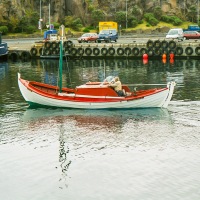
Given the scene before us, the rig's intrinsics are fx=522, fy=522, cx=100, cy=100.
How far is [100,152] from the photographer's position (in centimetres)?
3166

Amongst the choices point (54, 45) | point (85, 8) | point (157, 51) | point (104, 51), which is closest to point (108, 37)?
point (104, 51)

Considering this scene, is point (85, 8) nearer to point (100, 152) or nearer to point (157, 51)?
point (157, 51)

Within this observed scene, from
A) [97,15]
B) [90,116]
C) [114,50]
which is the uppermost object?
[97,15]

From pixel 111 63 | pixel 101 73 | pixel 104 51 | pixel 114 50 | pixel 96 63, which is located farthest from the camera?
pixel 104 51

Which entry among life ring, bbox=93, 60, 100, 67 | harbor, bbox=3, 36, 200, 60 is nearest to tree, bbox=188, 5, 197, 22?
harbor, bbox=3, 36, 200, 60

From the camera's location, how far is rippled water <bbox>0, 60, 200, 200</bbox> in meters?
26.0

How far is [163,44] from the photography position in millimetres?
87875

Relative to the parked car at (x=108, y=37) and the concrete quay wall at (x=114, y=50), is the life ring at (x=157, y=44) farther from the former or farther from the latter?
→ the parked car at (x=108, y=37)

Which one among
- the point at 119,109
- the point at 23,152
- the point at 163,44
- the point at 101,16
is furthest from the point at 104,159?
the point at 101,16

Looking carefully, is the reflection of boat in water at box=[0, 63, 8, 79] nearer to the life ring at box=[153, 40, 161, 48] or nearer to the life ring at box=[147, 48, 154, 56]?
the life ring at box=[147, 48, 154, 56]

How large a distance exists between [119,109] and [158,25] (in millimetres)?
91405

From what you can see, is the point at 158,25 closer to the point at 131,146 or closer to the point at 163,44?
the point at 163,44

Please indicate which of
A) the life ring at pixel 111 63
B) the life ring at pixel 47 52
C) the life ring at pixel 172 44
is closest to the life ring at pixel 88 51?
the life ring at pixel 111 63

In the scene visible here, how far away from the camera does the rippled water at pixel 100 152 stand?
2598cm
